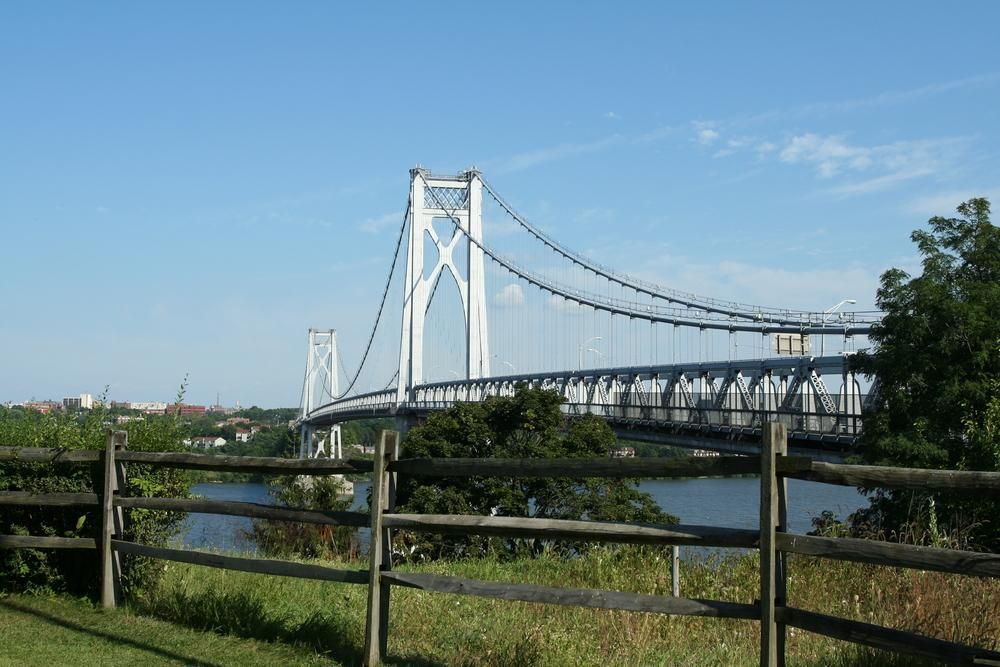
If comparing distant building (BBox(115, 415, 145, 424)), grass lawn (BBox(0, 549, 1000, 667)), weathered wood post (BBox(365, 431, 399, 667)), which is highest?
distant building (BBox(115, 415, 145, 424))

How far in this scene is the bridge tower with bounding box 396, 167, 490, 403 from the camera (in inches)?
2362

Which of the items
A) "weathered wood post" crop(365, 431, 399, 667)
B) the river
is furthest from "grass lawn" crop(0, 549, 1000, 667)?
the river

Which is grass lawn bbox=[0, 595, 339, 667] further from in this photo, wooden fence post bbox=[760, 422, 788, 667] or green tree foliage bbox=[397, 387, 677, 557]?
green tree foliage bbox=[397, 387, 677, 557]

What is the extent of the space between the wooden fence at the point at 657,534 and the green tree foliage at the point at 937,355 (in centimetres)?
1535

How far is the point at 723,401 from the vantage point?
37844 millimetres

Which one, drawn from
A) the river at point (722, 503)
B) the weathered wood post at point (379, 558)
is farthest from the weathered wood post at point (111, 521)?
the river at point (722, 503)

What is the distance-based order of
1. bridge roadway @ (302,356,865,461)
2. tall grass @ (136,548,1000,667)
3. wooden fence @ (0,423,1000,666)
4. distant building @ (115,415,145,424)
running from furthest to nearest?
bridge roadway @ (302,356,865,461), distant building @ (115,415,145,424), tall grass @ (136,548,1000,667), wooden fence @ (0,423,1000,666)

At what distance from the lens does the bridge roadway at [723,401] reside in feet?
106

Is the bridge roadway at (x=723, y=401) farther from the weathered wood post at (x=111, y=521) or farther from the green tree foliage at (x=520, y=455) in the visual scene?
the weathered wood post at (x=111, y=521)

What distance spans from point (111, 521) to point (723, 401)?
106 ft

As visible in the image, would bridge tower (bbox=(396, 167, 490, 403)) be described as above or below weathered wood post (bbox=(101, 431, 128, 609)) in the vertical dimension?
above

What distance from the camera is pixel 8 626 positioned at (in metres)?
6.68

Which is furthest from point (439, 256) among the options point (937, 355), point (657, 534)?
point (657, 534)

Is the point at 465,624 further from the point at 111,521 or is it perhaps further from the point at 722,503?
the point at 722,503
